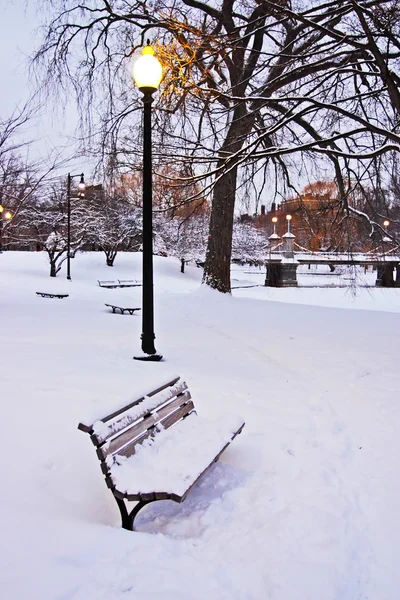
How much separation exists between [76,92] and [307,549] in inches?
479

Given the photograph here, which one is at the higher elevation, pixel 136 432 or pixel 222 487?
pixel 136 432

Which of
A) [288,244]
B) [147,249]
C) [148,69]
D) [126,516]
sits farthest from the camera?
[288,244]

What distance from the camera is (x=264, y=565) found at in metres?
2.50

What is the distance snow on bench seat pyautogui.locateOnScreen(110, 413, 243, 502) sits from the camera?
2.69m

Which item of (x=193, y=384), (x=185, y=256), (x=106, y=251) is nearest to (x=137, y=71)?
(x=193, y=384)

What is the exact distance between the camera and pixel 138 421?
321cm

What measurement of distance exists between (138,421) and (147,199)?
14.5 feet

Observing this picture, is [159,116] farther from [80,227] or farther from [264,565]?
[80,227]

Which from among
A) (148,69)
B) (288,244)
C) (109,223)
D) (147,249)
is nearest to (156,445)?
(147,249)

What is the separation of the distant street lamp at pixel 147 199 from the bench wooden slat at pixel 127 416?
10.3 ft

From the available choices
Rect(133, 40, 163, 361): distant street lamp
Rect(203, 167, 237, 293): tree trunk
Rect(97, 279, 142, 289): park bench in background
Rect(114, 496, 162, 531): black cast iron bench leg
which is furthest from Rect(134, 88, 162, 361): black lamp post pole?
Rect(97, 279, 142, 289): park bench in background

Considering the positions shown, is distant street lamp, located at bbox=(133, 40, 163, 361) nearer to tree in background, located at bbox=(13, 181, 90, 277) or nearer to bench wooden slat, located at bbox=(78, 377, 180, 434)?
bench wooden slat, located at bbox=(78, 377, 180, 434)

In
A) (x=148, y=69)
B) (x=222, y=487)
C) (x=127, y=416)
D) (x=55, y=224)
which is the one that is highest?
(x=148, y=69)

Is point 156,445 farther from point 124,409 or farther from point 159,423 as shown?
point 124,409
